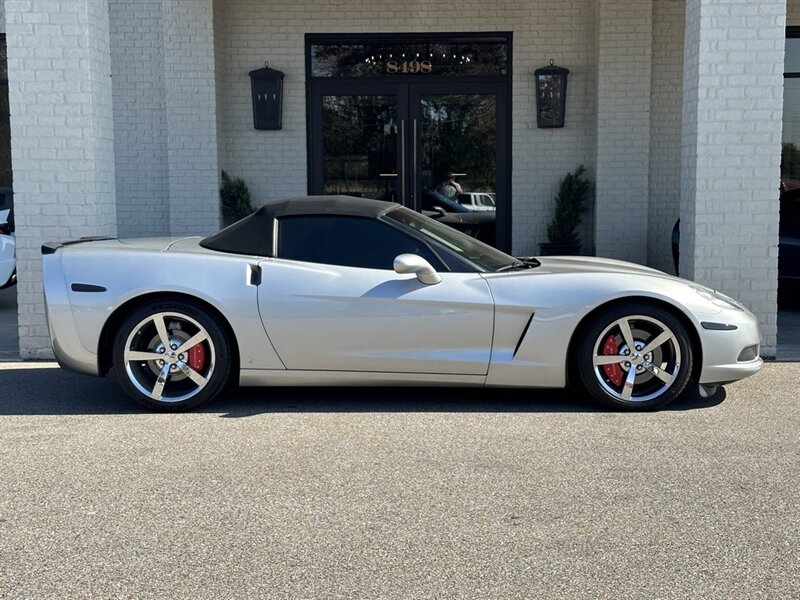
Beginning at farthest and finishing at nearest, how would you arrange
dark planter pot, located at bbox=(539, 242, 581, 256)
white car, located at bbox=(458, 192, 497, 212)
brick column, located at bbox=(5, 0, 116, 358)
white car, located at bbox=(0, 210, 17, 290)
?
white car, located at bbox=(458, 192, 497, 212) < dark planter pot, located at bbox=(539, 242, 581, 256) < white car, located at bbox=(0, 210, 17, 290) < brick column, located at bbox=(5, 0, 116, 358)

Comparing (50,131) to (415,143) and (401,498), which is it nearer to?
(401,498)

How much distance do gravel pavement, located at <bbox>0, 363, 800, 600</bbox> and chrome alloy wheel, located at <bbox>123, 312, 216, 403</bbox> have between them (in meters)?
0.20

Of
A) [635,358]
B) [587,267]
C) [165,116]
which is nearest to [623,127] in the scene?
[165,116]

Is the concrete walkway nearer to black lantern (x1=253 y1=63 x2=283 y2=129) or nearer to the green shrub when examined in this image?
black lantern (x1=253 y1=63 x2=283 y2=129)

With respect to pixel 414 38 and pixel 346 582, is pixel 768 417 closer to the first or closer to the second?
pixel 346 582

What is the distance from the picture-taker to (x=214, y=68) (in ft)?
42.3

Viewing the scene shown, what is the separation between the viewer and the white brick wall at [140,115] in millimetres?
13188

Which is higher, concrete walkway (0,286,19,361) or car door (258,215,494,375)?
car door (258,215,494,375)

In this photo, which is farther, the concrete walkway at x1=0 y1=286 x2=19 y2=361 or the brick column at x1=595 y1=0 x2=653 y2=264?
the brick column at x1=595 y1=0 x2=653 y2=264

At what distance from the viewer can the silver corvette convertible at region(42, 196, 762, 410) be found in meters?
6.49

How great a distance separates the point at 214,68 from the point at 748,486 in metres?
9.54

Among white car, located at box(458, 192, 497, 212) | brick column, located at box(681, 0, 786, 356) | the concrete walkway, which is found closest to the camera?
brick column, located at box(681, 0, 786, 356)

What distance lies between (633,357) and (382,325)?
1538mm

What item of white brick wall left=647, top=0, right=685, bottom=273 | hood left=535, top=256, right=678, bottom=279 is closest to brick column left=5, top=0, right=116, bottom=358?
hood left=535, top=256, right=678, bottom=279
